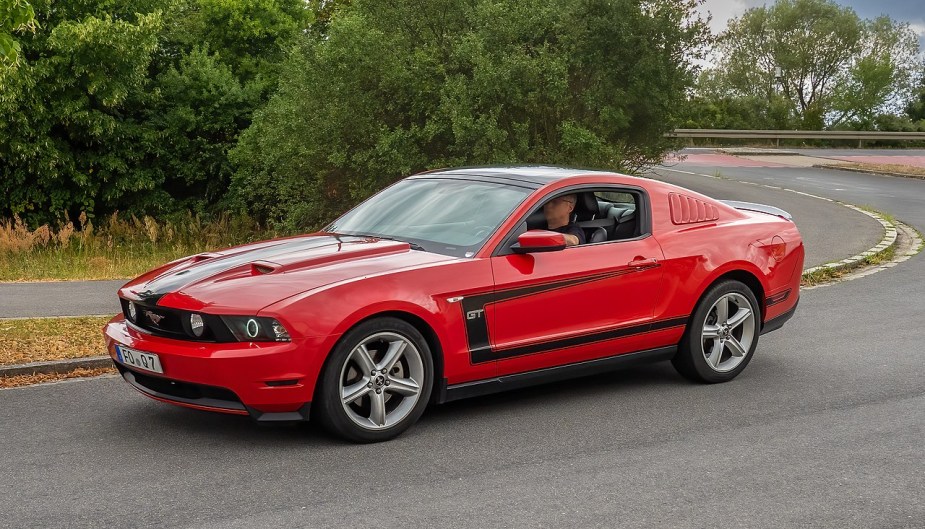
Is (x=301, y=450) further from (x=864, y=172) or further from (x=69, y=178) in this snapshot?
(x=864, y=172)

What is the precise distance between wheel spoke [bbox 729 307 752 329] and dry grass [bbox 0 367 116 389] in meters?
4.48

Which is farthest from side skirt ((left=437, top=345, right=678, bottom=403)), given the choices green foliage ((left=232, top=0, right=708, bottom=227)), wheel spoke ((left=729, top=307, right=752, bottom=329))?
green foliage ((left=232, top=0, right=708, bottom=227))

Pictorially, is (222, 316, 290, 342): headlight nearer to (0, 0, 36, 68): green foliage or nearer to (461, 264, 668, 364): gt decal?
(461, 264, 668, 364): gt decal

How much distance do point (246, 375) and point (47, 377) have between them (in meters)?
2.93

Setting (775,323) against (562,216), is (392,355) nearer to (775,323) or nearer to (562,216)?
(562,216)

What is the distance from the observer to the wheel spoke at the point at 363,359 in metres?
5.97

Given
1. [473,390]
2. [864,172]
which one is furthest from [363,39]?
[864,172]

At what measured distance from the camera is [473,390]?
257 inches

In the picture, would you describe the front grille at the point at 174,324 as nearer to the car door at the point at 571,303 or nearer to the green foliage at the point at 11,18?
the car door at the point at 571,303

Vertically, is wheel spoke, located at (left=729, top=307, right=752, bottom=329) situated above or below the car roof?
below

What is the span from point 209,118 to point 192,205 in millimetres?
1984

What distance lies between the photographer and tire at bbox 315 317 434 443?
5898 mm

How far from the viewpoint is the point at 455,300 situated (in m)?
6.32

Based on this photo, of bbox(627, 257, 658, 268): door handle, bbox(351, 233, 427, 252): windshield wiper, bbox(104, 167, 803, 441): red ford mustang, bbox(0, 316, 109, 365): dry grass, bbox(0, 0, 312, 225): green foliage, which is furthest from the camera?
bbox(0, 0, 312, 225): green foliage
